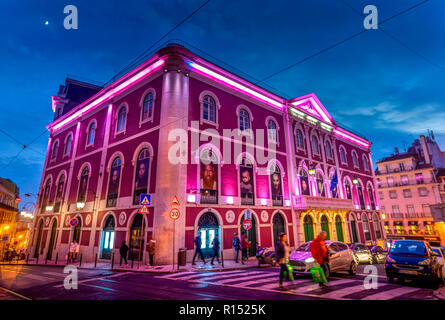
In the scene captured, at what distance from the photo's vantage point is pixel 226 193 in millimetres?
17594

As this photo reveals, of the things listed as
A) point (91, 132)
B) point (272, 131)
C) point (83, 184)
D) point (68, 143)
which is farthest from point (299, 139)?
point (68, 143)

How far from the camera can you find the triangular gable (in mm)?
26391

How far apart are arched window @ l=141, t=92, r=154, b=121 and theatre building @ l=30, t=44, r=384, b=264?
0.27 feet

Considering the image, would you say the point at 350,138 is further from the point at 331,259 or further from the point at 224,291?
the point at 224,291

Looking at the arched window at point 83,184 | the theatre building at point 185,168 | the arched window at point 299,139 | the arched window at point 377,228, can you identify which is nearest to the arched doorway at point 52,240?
the theatre building at point 185,168

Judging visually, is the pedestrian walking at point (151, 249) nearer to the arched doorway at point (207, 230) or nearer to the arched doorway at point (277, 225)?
the arched doorway at point (207, 230)

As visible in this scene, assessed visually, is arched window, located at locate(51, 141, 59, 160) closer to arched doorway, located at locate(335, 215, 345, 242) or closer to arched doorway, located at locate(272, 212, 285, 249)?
arched doorway, located at locate(272, 212, 285, 249)

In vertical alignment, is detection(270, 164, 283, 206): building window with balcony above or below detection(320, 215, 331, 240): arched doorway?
above

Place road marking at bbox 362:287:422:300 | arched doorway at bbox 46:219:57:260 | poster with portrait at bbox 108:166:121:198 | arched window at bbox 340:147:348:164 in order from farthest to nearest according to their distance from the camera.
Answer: arched window at bbox 340:147:348:164 < arched doorway at bbox 46:219:57:260 < poster with portrait at bbox 108:166:121:198 < road marking at bbox 362:287:422:300

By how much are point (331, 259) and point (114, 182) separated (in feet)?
51.9

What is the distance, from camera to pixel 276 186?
21.0 meters

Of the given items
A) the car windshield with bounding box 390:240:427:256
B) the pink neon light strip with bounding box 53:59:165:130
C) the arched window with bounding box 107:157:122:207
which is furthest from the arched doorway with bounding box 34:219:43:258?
the car windshield with bounding box 390:240:427:256

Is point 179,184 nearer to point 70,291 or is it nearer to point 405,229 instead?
point 70,291
